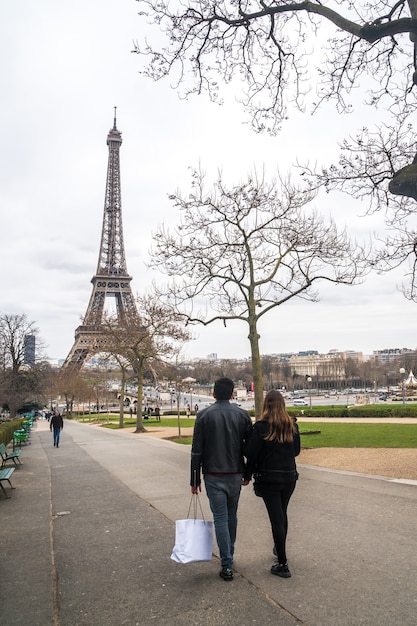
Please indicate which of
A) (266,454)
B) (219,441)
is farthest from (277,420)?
(219,441)

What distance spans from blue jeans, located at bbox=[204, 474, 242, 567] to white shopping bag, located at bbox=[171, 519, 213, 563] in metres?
0.14

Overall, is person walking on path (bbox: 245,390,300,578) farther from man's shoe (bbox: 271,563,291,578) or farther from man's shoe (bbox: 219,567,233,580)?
man's shoe (bbox: 219,567,233,580)

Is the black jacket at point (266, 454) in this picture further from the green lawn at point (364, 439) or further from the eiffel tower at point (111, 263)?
the eiffel tower at point (111, 263)

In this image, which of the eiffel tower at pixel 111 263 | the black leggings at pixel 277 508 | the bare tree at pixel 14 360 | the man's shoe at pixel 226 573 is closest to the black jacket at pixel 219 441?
the black leggings at pixel 277 508

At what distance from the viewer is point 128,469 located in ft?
39.8

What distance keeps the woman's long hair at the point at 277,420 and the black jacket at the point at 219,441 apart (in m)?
0.23

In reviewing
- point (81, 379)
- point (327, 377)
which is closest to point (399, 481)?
point (81, 379)

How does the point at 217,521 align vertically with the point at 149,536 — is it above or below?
above

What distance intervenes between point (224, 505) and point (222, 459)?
0.44 meters

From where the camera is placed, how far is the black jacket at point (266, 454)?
467 cm

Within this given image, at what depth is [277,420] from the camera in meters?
4.76

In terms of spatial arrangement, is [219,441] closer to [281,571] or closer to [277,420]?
[277,420]

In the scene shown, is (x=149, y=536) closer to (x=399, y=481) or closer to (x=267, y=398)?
(x=267, y=398)

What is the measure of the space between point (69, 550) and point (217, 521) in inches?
83.5
